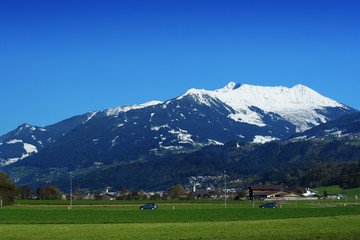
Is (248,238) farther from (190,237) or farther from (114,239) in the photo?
(114,239)

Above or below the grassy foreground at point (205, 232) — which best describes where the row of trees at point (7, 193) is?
above

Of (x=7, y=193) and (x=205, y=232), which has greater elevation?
(x=7, y=193)

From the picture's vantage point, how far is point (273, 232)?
54.0 meters

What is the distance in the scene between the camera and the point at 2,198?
5655 inches

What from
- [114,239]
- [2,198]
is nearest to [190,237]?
[114,239]

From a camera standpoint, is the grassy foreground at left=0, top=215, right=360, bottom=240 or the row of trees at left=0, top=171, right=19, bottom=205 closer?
the grassy foreground at left=0, top=215, right=360, bottom=240

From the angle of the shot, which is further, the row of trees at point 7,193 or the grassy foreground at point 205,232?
the row of trees at point 7,193

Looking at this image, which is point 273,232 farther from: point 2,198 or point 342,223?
point 2,198

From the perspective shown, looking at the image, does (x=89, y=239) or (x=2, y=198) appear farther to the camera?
(x=2, y=198)

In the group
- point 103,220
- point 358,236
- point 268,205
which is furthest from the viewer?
point 268,205

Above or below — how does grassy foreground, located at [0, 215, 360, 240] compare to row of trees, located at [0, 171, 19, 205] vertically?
below

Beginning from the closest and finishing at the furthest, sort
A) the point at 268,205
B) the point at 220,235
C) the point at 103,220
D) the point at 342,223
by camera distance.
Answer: the point at 220,235
the point at 342,223
the point at 103,220
the point at 268,205

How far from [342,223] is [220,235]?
18645 mm

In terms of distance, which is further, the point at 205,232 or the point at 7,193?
the point at 7,193
